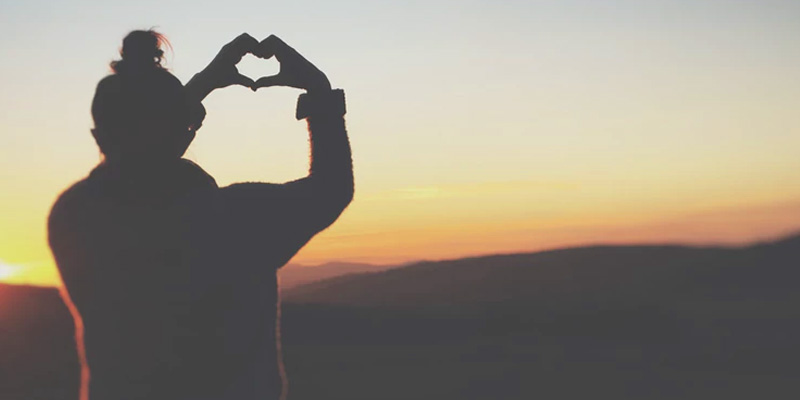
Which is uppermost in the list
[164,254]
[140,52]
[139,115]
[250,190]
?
[140,52]

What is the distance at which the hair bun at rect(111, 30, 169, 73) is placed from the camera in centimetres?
157

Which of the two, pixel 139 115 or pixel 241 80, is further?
pixel 241 80

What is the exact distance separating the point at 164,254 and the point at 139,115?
0.75ft

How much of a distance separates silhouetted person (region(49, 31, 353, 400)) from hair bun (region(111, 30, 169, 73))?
0.04m

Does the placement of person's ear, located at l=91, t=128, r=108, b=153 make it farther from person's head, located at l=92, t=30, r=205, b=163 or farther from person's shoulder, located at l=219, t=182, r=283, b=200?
person's shoulder, located at l=219, t=182, r=283, b=200

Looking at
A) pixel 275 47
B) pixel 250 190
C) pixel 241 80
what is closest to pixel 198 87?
pixel 241 80

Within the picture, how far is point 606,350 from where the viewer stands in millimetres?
15672

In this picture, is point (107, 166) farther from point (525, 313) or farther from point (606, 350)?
point (525, 313)

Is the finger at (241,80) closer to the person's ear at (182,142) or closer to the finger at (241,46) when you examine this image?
the finger at (241,46)

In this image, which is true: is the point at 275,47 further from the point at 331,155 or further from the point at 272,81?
the point at 331,155

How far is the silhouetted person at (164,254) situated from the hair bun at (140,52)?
0.13 ft

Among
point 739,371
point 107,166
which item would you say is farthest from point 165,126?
point 739,371

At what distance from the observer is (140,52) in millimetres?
1605

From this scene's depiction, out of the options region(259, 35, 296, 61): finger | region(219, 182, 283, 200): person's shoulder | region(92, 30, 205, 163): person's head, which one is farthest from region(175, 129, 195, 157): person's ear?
region(259, 35, 296, 61): finger
